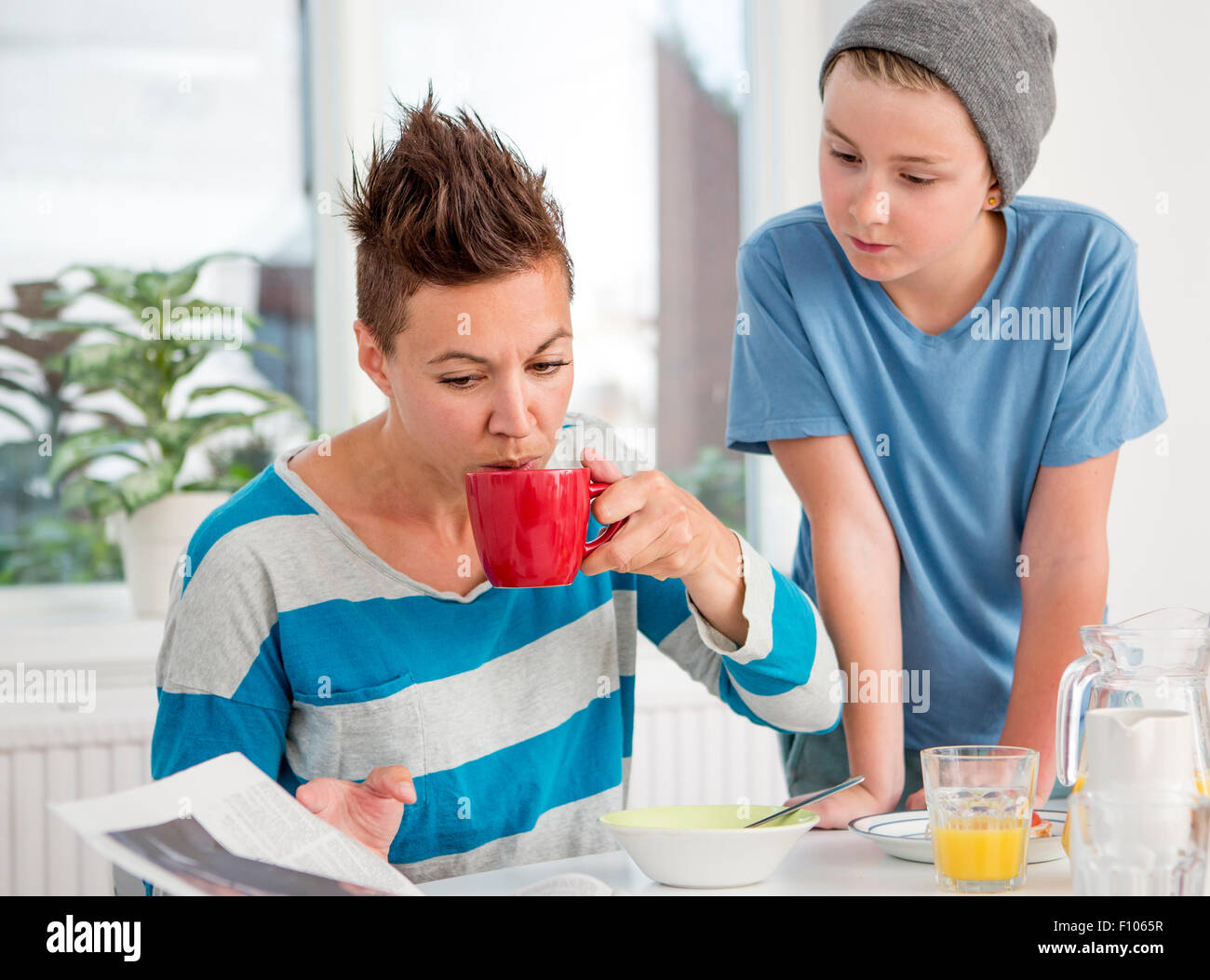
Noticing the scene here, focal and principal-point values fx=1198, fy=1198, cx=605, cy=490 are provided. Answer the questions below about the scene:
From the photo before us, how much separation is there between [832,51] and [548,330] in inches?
19.3

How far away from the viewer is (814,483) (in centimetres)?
136

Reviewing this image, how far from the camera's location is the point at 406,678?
1.16 meters

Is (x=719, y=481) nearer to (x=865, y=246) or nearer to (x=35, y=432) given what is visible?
(x=35, y=432)

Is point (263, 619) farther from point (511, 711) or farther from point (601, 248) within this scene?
point (601, 248)

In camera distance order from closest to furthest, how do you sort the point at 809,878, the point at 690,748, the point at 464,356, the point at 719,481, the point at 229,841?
1. the point at 229,841
2. the point at 809,878
3. the point at 464,356
4. the point at 690,748
5. the point at 719,481

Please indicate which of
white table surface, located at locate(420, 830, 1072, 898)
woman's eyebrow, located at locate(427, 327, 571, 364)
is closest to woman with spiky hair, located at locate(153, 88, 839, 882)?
woman's eyebrow, located at locate(427, 327, 571, 364)

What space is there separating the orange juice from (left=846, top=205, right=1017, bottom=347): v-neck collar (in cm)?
65

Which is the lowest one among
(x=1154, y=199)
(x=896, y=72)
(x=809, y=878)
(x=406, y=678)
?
(x=809, y=878)

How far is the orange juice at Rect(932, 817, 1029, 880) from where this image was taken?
0.88 metres

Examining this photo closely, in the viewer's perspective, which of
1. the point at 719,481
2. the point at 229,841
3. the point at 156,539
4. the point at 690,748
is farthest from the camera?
the point at 719,481

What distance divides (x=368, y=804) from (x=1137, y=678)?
0.60 meters

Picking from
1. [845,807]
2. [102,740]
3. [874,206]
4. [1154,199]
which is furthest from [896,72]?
[102,740]

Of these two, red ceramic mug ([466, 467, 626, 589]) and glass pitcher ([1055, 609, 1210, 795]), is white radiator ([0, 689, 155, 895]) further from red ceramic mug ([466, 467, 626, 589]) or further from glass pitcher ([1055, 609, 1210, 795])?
glass pitcher ([1055, 609, 1210, 795])
